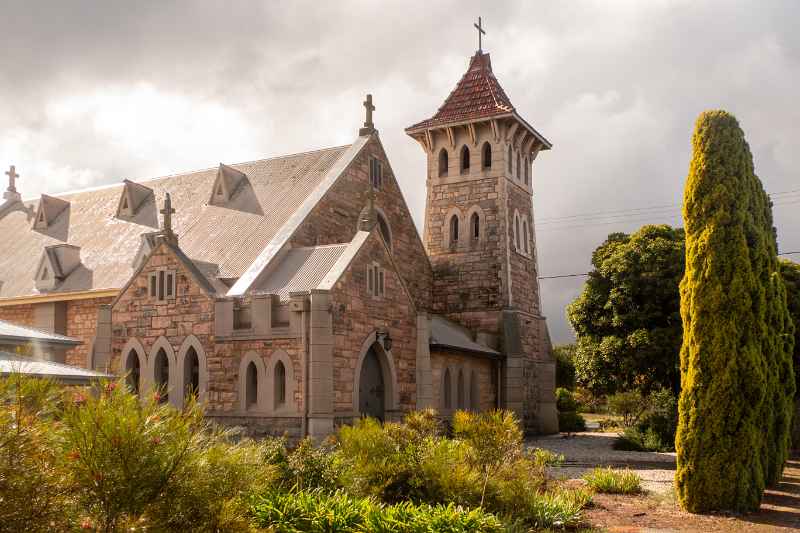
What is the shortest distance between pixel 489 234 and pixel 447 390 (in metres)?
7.20

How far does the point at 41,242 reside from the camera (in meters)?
29.7

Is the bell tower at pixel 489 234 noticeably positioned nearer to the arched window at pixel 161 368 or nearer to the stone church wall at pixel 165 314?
the stone church wall at pixel 165 314

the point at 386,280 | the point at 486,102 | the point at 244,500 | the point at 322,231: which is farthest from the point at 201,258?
the point at 244,500

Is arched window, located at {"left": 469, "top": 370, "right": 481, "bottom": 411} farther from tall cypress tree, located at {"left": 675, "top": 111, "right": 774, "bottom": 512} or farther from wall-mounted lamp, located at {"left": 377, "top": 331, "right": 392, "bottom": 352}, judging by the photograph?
tall cypress tree, located at {"left": 675, "top": 111, "right": 774, "bottom": 512}

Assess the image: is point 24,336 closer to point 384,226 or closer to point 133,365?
point 133,365

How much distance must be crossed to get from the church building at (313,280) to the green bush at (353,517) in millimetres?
2359

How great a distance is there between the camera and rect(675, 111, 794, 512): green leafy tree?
528 inches

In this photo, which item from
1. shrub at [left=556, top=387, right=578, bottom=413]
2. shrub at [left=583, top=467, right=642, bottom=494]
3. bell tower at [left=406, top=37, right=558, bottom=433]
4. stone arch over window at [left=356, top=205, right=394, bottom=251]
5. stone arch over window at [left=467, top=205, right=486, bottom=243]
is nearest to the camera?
shrub at [left=583, top=467, right=642, bottom=494]

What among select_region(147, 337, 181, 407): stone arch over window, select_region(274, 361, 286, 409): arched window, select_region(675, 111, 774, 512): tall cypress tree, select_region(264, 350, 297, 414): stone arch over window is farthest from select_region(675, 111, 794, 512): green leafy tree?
select_region(147, 337, 181, 407): stone arch over window

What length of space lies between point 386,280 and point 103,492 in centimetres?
1401

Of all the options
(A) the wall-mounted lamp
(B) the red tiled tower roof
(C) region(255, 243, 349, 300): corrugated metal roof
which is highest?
(B) the red tiled tower roof

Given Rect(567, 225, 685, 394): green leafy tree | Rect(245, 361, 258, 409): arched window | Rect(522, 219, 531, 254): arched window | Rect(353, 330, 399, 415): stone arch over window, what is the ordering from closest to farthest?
Rect(245, 361, 258, 409): arched window, Rect(353, 330, 399, 415): stone arch over window, Rect(567, 225, 685, 394): green leafy tree, Rect(522, 219, 531, 254): arched window

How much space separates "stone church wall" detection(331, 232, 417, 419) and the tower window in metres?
5.78

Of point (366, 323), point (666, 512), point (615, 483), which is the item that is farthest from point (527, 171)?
point (666, 512)
